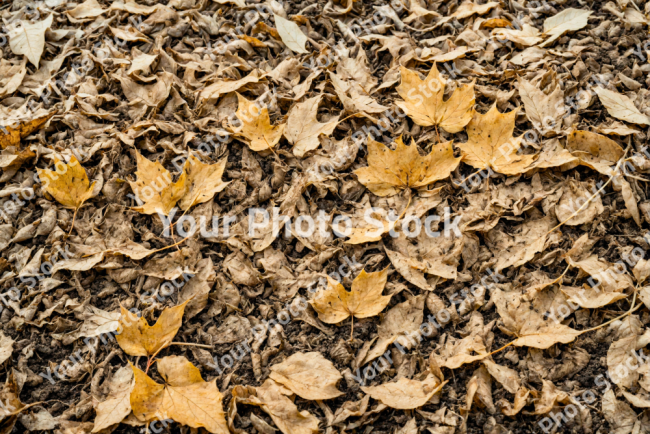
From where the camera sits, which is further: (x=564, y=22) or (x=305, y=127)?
(x=564, y=22)

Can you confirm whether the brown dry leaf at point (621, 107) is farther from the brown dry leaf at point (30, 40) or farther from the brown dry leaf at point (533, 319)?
the brown dry leaf at point (30, 40)

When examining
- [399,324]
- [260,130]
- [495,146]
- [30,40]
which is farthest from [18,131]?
[495,146]

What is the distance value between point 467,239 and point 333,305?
1.35 ft

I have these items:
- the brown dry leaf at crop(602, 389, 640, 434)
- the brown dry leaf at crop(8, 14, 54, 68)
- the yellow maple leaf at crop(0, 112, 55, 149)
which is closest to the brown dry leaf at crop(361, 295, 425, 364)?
the brown dry leaf at crop(602, 389, 640, 434)

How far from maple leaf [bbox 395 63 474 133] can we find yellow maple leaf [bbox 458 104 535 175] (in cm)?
6

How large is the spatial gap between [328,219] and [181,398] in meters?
0.59

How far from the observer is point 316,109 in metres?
1.52

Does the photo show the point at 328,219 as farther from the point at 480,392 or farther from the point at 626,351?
the point at 626,351

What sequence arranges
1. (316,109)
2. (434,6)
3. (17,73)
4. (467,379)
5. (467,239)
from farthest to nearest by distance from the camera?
1. (434,6)
2. (17,73)
3. (316,109)
4. (467,239)
5. (467,379)

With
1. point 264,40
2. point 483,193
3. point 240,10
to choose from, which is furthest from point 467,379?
point 240,10

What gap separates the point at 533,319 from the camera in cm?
122

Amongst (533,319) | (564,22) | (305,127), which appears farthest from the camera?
(564,22)

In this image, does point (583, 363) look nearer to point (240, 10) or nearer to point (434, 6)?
point (434, 6)

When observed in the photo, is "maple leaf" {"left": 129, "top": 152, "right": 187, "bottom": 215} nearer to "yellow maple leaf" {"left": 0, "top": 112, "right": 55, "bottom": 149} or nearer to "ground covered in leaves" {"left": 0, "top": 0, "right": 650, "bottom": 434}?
"ground covered in leaves" {"left": 0, "top": 0, "right": 650, "bottom": 434}
